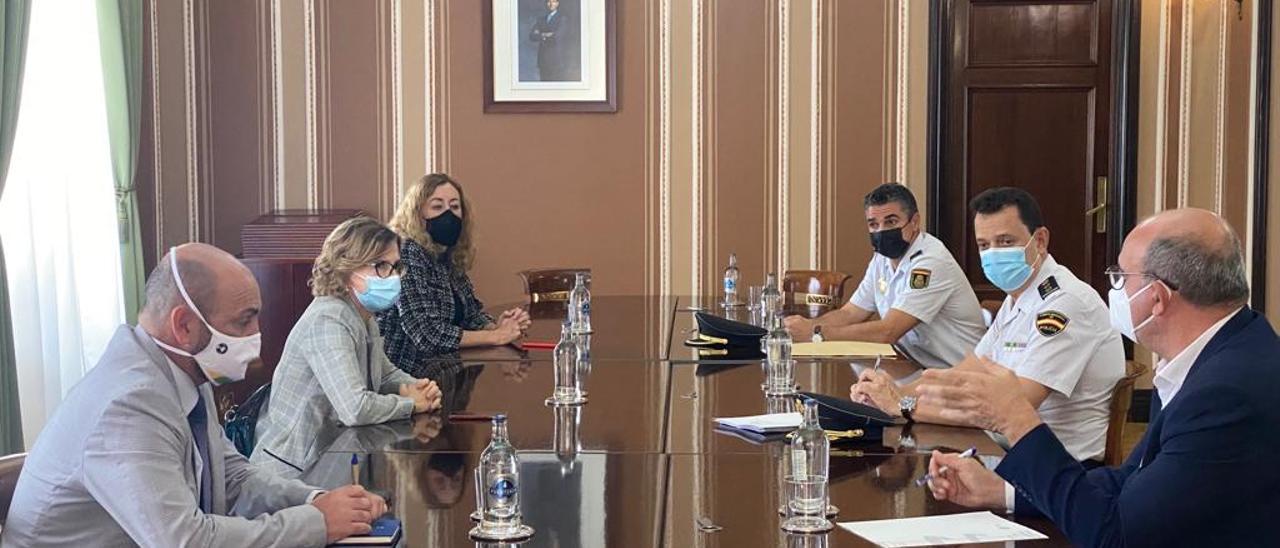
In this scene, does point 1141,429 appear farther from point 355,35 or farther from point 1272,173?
point 355,35

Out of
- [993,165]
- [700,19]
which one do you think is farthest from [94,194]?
[993,165]

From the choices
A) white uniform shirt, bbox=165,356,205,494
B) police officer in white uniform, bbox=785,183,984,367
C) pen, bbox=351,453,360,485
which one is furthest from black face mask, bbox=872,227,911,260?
white uniform shirt, bbox=165,356,205,494

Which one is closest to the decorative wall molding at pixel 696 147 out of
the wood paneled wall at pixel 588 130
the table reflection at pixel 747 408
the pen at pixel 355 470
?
the wood paneled wall at pixel 588 130

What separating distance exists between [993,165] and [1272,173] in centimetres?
132

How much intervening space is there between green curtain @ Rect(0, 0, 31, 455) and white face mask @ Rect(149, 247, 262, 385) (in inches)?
122

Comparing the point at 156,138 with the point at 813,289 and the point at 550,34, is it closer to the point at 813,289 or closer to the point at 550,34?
the point at 550,34

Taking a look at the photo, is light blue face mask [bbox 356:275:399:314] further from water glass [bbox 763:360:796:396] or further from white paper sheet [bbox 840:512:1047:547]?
white paper sheet [bbox 840:512:1047:547]

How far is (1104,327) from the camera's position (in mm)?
3551

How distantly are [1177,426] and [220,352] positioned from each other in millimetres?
1506

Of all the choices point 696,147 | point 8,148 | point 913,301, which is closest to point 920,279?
point 913,301

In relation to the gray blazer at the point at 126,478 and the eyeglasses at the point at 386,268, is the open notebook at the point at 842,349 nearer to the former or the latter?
the eyeglasses at the point at 386,268

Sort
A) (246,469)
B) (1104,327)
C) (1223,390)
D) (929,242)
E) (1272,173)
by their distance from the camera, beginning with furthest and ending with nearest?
(1272,173)
(929,242)
(1104,327)
(246,469)
(1223,390)

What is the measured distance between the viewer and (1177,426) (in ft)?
7.16

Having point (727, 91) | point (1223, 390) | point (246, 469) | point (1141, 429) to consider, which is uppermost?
point (727, 91)
